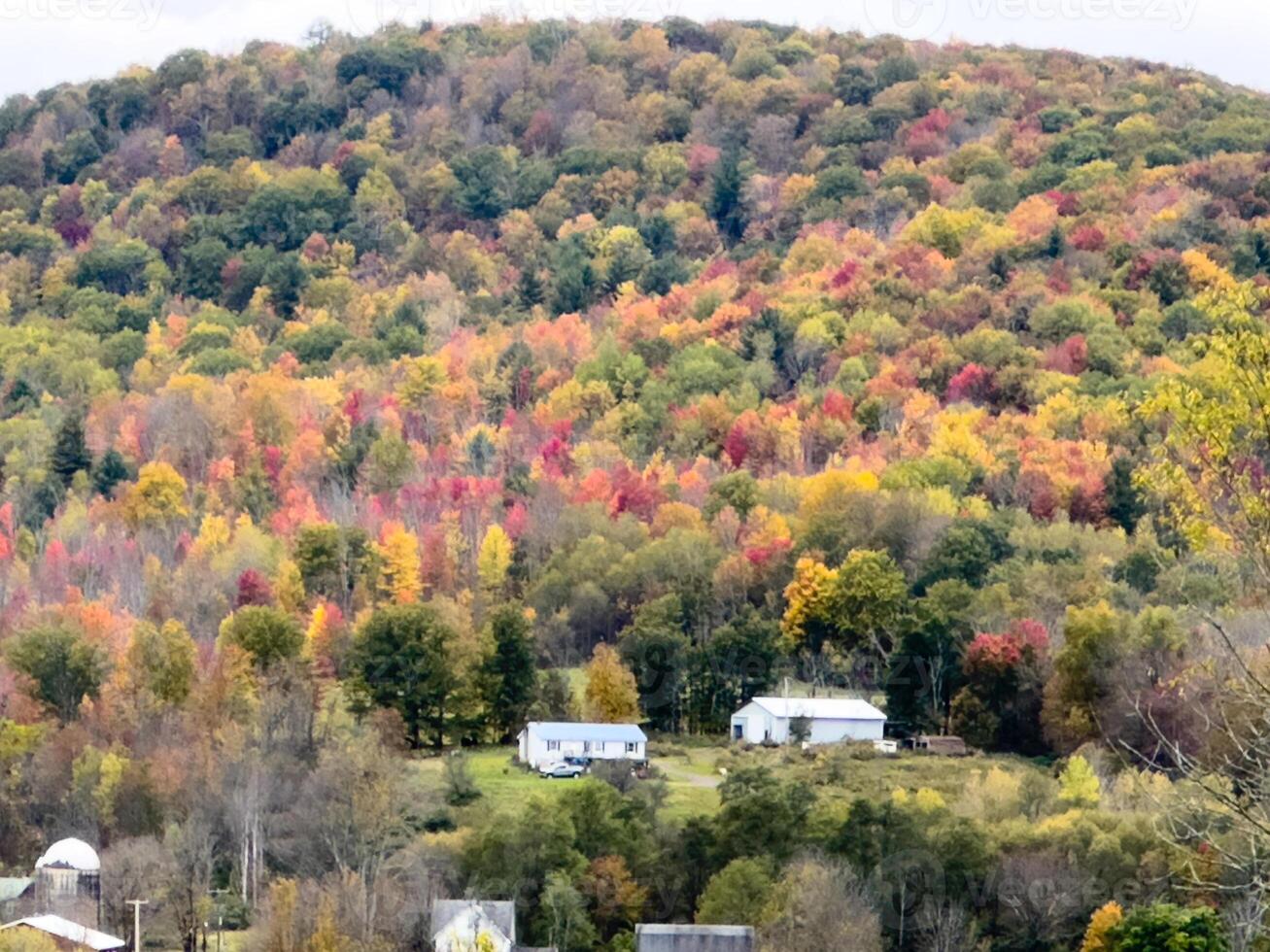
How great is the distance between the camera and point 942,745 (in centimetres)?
4897

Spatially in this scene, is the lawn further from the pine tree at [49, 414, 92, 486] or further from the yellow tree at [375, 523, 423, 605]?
the pine tree at [49, 414, 92, 486]

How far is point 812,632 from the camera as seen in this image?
5531 centimetres

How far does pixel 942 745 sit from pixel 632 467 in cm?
2738

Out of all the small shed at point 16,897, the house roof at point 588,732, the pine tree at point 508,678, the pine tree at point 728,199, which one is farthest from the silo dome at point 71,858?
the pine tree at point 728,199

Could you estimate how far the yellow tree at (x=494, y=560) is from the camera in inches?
2443

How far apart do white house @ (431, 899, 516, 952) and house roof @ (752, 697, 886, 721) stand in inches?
473

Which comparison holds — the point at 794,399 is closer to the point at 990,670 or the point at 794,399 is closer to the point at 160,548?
the point at 160,548

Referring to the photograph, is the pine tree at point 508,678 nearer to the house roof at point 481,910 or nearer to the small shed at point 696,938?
the house roof at point 481,910

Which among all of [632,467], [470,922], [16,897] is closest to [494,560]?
[632,467]

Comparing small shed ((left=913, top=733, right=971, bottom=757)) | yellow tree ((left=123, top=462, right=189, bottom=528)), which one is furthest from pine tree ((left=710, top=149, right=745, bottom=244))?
small shed ((left=913, top=733, right=971, bottom=757))

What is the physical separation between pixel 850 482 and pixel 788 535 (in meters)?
4.00

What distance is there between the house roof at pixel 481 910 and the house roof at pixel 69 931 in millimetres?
5003

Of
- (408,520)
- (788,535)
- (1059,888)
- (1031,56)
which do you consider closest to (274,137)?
(1031,56)

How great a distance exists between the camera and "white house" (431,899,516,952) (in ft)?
125
